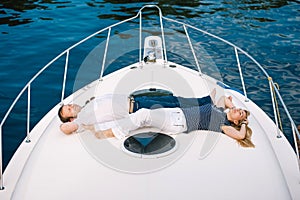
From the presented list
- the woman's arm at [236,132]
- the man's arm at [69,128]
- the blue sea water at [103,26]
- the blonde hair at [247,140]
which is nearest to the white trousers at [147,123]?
the man's arm at [69,128]

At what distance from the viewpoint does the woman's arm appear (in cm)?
338

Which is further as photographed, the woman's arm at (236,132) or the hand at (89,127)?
the hand at (89,127)

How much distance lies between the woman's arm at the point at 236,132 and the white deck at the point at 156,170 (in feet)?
0.15

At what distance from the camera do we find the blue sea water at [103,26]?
19.1 feet

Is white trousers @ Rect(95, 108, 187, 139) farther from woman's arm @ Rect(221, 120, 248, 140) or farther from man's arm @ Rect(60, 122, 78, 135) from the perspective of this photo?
woman's arm @ Rect(221, 120, 248, 140)

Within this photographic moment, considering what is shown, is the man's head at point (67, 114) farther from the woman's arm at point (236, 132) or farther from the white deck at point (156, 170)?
the woman's arm at point (236, 132)

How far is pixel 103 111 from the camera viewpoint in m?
3.60

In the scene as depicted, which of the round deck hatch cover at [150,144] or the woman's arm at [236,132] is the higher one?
the woman's arm at [236,132]

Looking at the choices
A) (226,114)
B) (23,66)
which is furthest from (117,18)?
(226,114)

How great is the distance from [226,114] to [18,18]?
6528 mm

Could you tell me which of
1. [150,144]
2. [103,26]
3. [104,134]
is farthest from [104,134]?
[103,26]

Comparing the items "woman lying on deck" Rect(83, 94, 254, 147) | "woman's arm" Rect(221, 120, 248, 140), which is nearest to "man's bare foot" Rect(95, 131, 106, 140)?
"woman lying on deck" Rect(83, 94, 254, 147)

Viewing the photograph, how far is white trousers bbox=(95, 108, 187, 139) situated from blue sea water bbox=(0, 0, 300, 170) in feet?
5.68

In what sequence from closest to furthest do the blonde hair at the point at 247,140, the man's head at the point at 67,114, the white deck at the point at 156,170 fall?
the white deck at the point at 156,170 → the blonde hair at the point at 247,140 → the man's head at the point at 67,114
